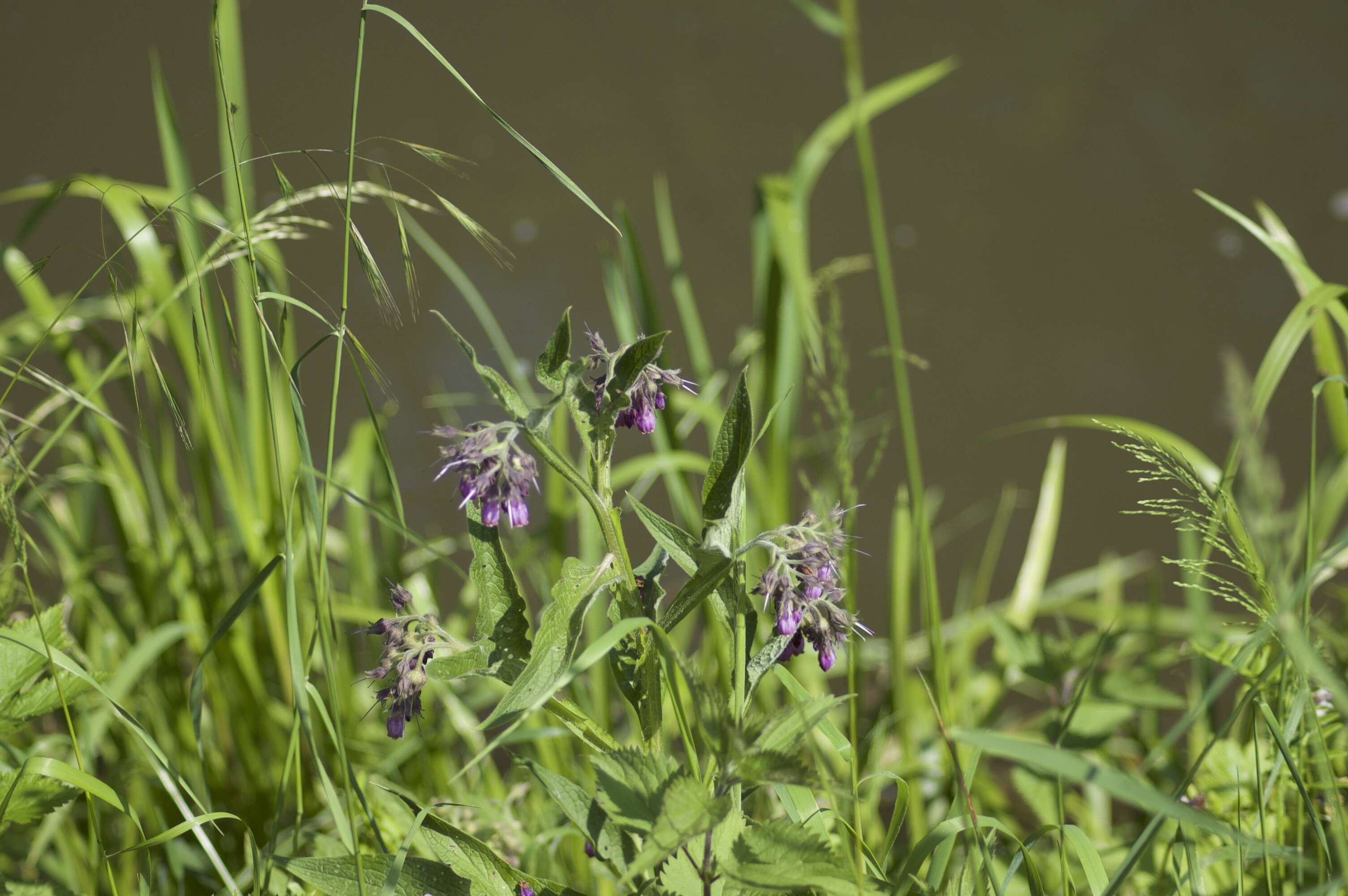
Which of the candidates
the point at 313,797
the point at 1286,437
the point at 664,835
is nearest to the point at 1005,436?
the point at 1286,437

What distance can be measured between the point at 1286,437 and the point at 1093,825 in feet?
2.72

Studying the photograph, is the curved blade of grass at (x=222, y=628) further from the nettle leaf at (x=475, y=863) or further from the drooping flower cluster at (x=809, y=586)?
the drooping flower cluster at (x=809, y=586)

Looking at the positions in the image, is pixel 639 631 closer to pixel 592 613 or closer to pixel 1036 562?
pixel 592 613

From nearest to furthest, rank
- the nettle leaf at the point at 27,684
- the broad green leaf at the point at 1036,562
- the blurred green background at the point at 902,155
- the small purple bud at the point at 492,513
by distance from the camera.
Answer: the small purple bud at the point at 492,513 → the nettle leaf at the point at 27,684 → the broad green leaf at the point at 1036,562 → the blurred green background at the point at 902,155

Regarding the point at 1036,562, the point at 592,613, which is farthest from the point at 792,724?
the point at 1036,562

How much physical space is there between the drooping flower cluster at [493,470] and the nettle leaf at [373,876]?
0.19 m

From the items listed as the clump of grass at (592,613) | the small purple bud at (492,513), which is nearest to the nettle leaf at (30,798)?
the clump of grass at (592,613)

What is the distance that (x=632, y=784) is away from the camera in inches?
16.4

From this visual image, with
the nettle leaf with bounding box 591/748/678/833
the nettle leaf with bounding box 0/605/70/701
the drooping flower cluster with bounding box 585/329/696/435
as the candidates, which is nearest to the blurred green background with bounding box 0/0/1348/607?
the nettle leaf with bounding box 0/605/70/701

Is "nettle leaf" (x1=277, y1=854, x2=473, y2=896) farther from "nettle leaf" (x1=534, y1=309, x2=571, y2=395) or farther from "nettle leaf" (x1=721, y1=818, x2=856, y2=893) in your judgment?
"nettle leaf" (x1=534, y1=309, x2=571, y2=395)

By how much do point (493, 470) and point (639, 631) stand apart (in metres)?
0.13

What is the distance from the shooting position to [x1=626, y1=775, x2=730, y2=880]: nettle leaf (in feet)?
1.21

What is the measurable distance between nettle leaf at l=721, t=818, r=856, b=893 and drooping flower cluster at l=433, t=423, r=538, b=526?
191mm

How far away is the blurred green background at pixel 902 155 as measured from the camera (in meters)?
1.38
